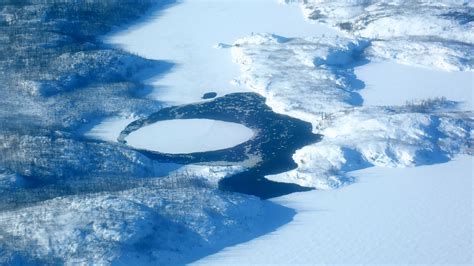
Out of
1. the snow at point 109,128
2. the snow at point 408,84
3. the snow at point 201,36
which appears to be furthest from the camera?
the snow at point 201,36

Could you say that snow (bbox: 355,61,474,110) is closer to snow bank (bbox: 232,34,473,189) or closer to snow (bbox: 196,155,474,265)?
snow bank (bbox: 232,34,473,189)

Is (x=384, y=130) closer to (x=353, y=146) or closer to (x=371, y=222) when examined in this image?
Answer: (x=353, y=146)

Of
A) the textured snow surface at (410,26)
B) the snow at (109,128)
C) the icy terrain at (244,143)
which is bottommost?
the snow at (109,128)

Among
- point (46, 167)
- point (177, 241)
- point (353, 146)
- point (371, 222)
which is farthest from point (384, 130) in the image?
point (46, 167)

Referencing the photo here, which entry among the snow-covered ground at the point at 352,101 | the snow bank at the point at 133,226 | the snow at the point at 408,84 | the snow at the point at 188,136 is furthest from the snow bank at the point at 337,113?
the snow bank at the point at 133,226

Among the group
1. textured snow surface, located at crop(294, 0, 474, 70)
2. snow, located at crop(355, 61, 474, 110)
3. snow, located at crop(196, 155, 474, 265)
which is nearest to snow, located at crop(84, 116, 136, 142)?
snow, located at crop(196, 155, 474, 265)

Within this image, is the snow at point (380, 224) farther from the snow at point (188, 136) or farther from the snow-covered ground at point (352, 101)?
the snow at point (188, 136)
